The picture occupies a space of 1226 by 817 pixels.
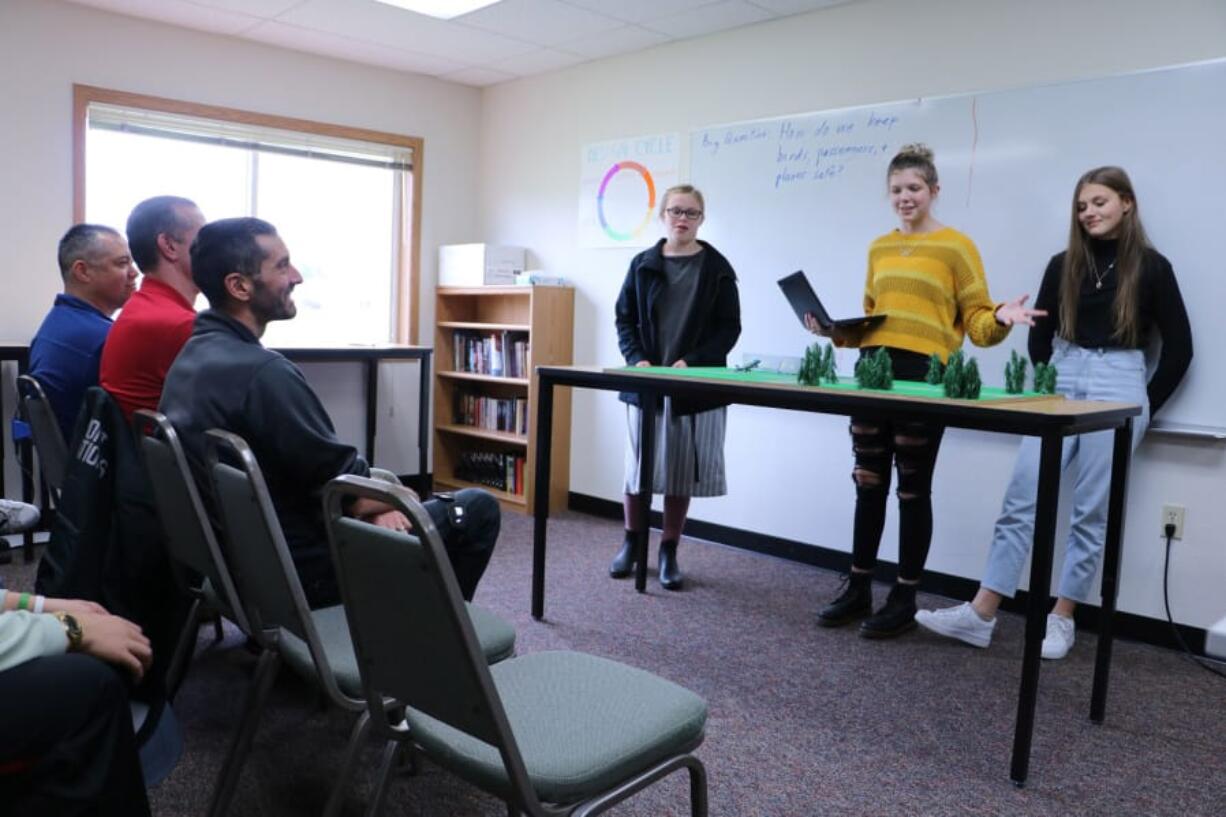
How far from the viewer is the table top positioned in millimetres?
1941

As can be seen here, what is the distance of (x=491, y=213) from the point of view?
5.34m

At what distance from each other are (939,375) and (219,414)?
176 cm

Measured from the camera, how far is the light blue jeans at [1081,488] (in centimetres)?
288

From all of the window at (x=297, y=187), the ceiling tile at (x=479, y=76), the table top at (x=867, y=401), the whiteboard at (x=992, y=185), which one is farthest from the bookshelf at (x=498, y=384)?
the table top at (x=867, y=401)

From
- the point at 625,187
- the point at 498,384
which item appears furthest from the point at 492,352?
the point at 625,187

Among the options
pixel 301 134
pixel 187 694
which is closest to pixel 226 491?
pixel 187 694

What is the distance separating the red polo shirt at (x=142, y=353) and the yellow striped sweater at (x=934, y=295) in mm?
2012

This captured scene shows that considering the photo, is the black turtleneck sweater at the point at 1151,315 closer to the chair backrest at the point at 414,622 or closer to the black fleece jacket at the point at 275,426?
the black fleece jacket at the point at 275,426

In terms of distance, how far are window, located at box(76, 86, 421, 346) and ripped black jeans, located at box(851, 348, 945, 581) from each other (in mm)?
2809

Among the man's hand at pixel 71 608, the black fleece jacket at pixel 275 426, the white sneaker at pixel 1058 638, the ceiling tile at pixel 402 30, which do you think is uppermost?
the ceiling tile at pixel 402 30

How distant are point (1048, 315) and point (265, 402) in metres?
2.48

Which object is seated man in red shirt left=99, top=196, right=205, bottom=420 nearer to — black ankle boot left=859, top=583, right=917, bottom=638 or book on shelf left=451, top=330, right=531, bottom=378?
black ankle boot left=859, top=583, right=917, bottom=638

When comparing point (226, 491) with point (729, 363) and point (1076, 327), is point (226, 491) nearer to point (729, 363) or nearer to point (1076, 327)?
point (1076, 327)

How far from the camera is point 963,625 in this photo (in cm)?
289
